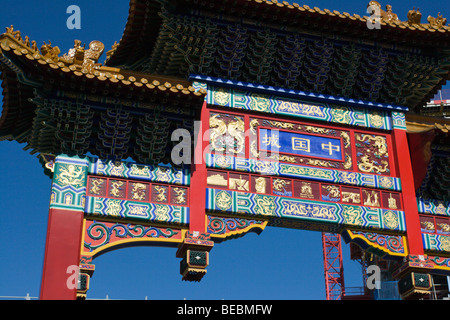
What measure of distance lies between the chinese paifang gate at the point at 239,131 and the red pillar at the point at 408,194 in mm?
30

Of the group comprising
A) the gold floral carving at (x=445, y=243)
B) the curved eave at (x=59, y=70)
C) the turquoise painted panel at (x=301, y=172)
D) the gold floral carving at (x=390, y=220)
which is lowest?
the gold floral carving at (x=445, y=243)

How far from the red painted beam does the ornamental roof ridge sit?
8.64 feet

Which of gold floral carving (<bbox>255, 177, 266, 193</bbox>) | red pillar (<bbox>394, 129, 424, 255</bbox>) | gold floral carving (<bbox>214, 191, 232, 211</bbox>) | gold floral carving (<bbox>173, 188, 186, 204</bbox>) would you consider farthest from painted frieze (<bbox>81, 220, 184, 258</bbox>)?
red pillar (<bbox>394, 129, 424, 255</bbox>)

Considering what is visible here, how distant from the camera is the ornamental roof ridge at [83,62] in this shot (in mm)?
13242

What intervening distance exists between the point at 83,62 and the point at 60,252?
13.8ft

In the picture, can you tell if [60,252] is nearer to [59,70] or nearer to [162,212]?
[162,212]

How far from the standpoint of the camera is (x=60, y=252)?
12.9 meters

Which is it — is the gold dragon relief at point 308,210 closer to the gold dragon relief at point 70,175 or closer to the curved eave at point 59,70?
the curved eave at point 59,70

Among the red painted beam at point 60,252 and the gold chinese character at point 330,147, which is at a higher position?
the gold chinese character at point 330,147

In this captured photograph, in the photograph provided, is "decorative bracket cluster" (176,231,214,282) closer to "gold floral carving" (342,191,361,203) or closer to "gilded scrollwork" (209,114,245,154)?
"gilded scrollwork" (209,114,245,154)

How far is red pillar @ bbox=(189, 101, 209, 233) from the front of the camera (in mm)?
13867

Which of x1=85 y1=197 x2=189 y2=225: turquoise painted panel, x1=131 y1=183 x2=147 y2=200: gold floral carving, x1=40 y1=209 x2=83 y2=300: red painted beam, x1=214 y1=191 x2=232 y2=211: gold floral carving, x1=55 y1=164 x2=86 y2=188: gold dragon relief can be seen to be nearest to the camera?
x1=40 y1=209 x2=83 y2=300: red painted beam

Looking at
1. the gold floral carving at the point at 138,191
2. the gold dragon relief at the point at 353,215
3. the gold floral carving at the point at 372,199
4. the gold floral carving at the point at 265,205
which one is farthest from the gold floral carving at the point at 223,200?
the gold floral carving at the point at 372,199

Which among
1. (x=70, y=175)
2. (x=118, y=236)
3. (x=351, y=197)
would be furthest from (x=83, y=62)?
(x=351, y=197)
